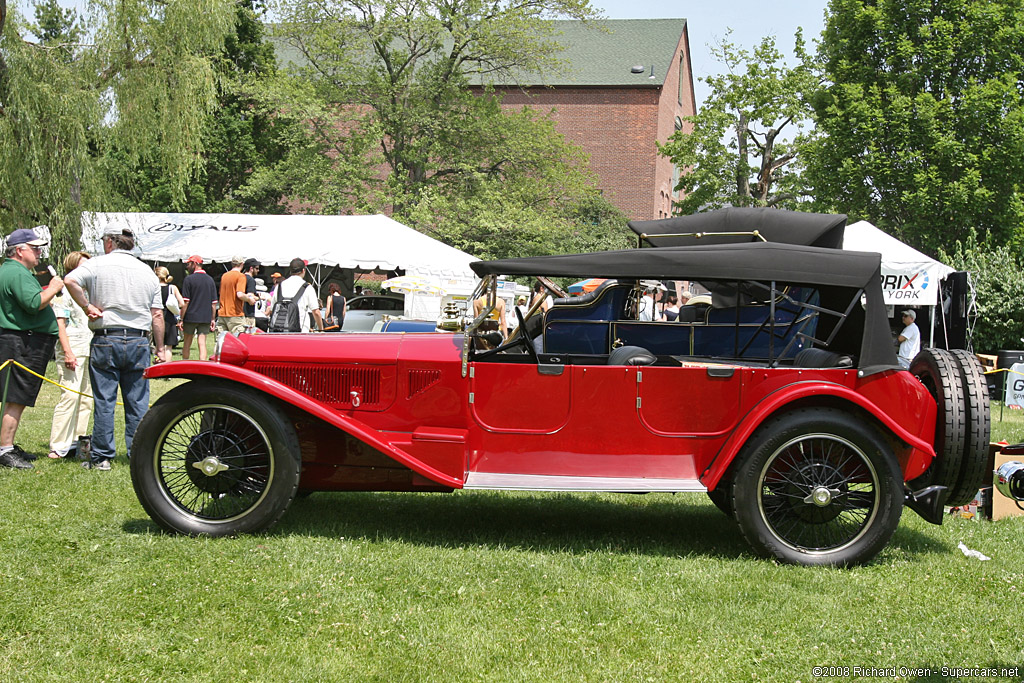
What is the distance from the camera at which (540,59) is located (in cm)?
3034

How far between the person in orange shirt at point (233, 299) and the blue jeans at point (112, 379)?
Result: 719 centimetres

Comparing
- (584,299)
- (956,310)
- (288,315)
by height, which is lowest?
(288,315)

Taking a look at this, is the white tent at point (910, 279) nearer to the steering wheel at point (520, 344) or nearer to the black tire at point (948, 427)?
the black tire at point (948, 427)

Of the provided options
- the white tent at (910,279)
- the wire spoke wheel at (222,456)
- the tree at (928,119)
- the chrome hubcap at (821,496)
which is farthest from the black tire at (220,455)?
the tree at (928,119)

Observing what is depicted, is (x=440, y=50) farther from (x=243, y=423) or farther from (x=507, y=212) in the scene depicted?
(x=243, y=423)

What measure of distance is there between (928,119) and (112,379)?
91.0 ft

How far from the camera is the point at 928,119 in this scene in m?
27.3

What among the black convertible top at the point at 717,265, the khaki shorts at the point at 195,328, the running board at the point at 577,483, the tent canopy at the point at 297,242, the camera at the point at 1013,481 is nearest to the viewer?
the camera at the point at 1013,481

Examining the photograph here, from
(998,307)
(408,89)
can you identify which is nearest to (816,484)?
(998,307)

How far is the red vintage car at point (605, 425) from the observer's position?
4684 millimetres

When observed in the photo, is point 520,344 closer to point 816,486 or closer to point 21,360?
point 816,486

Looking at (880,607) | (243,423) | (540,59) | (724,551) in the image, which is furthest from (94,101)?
(540,59)

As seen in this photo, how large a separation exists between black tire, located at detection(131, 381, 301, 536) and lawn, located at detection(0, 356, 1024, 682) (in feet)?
0.53

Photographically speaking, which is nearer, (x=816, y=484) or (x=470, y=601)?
(x=470, y=601)
